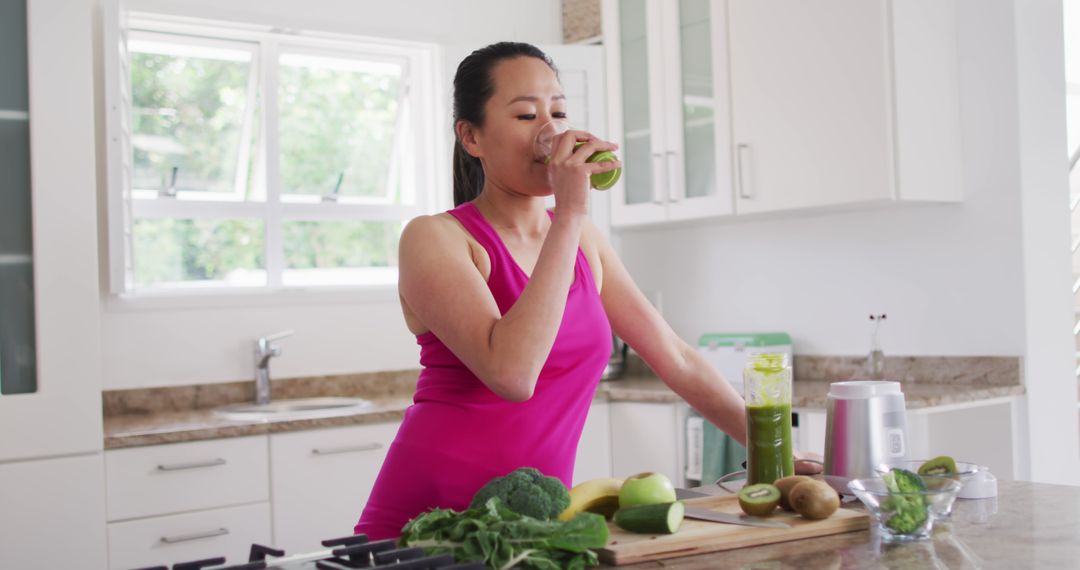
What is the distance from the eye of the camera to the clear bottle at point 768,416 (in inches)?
58.9

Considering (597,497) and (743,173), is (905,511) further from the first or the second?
(743,173)

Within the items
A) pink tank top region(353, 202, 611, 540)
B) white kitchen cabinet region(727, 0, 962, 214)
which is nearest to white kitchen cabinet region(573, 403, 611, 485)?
white kitchen cabinet region(727, 0, 962, 214)

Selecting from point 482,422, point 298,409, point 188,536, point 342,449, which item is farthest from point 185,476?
point 482,422

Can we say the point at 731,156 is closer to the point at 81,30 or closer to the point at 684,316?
the point at 684,316

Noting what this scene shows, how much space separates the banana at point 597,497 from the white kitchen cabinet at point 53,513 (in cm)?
198

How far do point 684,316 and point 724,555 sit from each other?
3.14m

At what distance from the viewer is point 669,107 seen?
387cm

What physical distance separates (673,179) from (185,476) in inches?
76.3

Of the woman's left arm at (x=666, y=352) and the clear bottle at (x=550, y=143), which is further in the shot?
the woman's left arm at (x=666, y=352)

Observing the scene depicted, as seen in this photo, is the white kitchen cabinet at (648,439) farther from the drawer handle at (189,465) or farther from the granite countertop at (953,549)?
the granite countertop at (953,549)

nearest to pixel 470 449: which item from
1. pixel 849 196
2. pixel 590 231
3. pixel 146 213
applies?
pixel 590 231

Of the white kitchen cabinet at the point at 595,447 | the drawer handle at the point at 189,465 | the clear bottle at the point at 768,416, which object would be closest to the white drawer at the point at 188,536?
the drawer handle at the point at 189,465

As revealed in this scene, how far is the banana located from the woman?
6.8 inches

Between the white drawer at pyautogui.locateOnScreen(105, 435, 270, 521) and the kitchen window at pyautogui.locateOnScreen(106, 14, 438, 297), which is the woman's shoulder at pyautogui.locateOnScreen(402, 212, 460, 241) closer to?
the white drawer at pyautogui.locateOnScreen(105, 435, 270, 521)
